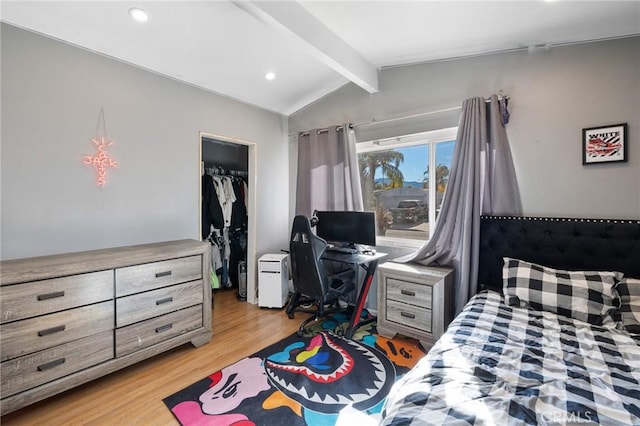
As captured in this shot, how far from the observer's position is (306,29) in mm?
2016

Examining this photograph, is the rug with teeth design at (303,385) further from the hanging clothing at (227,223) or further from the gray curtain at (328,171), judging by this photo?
the hanging clothing at (227,223)

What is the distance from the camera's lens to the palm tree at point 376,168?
3.04 meters

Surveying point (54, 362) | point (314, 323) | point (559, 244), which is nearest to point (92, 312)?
point (54, 362)

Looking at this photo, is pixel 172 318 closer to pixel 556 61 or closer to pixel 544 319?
pixel 544 319

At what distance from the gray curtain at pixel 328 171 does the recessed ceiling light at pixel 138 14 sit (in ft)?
6.18

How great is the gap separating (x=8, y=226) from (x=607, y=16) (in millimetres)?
4032

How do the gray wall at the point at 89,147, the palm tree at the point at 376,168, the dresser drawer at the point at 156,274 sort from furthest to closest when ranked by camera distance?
the palm tree at the point at 376,168, the dresser drawer at the point at 156,274, the gray wall at the point at 89,147

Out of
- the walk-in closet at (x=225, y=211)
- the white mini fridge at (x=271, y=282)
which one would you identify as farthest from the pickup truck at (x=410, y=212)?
the walk-in closet at (x=225, y=211)

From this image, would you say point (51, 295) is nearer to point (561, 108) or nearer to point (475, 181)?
point (475, 181)

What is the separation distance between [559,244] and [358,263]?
1.48 metres

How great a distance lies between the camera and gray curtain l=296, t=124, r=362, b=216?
312 centimetres

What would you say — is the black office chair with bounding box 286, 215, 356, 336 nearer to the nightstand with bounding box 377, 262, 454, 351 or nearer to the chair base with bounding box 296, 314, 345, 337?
the chair base with bounding box 296, 314, 345, 337

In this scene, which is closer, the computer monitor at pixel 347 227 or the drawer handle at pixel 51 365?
the drawer handle at pixel 51 365

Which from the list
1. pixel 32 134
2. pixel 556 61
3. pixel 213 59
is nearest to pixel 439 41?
pixel 556 61
